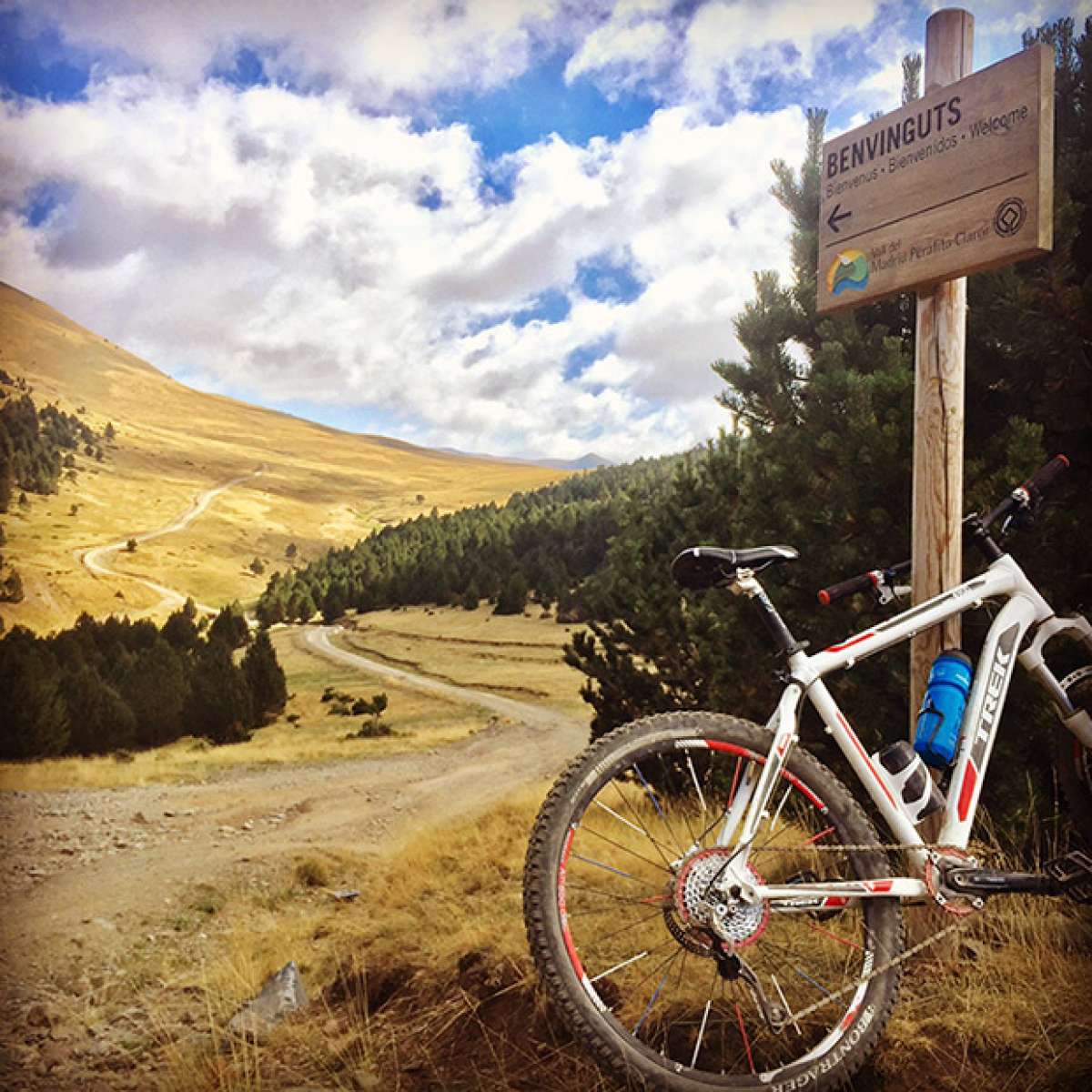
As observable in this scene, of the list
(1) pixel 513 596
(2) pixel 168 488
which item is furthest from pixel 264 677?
(1) pixel 513 596

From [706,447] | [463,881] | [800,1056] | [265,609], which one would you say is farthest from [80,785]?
[800,1056]

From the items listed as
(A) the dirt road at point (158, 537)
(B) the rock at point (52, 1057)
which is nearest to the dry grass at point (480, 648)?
(A) the dirt road at point (158, 537)

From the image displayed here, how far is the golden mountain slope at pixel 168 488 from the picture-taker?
354 cm

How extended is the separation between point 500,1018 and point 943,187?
314cm

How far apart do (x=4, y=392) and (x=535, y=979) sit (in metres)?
2.44

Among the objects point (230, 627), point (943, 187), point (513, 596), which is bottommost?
point (230, 627)

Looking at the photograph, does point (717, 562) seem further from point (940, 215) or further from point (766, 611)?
point (940, 215)

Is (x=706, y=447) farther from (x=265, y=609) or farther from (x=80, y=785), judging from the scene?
(x=80, y=785)

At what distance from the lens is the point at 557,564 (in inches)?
528

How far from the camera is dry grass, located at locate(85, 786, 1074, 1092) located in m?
2.07

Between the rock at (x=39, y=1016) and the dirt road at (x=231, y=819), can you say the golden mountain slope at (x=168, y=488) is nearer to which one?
the dirt road at (x=231, y=819)

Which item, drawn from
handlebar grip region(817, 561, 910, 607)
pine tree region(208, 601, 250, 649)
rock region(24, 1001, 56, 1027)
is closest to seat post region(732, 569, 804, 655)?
handlebar grip region(817, 561, 910, 607)

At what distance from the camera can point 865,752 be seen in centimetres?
232

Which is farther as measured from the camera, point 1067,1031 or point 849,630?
point 849,630
